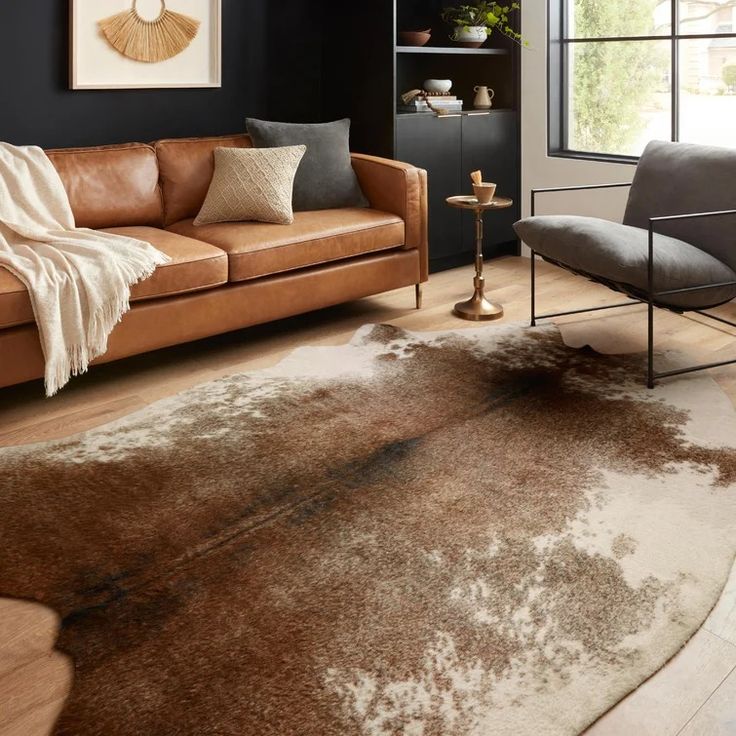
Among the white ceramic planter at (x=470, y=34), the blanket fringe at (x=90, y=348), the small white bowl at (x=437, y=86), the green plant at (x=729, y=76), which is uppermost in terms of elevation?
the white ceramic planter at (x=470, y=34)

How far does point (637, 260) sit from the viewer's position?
3.20 metres

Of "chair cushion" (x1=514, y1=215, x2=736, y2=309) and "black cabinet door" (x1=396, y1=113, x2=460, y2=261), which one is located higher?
"black cabinet door" (x1=396, y1=113, x2=460, y2=261)

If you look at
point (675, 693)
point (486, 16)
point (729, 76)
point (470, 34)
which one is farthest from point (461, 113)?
point (675, 693)

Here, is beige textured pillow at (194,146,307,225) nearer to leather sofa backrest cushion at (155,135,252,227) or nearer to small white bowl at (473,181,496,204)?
leather sofa backrest cushion at (155,135,252,227)

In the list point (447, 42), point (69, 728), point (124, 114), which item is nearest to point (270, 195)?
point (124, 114)

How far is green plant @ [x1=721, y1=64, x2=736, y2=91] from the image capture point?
4.27 meters

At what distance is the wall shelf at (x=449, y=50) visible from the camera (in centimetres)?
457

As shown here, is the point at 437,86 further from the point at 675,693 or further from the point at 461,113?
the point at 675,693

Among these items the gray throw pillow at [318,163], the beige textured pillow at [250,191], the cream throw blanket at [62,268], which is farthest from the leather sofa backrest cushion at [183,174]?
the cream throw blanket at [62,268]

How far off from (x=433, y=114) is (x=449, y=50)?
1.22 feet

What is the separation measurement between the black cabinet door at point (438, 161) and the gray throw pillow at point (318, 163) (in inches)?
18.3

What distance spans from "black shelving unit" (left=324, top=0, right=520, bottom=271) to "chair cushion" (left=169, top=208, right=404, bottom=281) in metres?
0.75

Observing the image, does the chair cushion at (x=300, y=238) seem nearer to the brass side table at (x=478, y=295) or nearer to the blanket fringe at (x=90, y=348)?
the brass side table at (x=478, y=295)

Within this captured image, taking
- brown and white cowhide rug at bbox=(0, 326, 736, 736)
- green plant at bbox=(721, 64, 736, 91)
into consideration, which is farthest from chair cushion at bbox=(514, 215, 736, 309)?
green plant at bbox=(721, 64, 736, 91)
